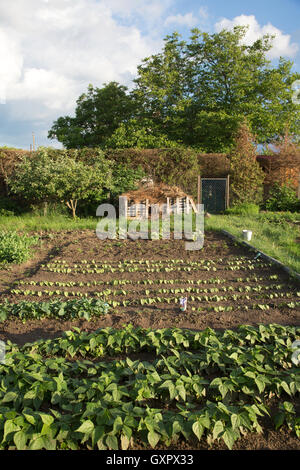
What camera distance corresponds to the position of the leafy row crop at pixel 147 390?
2.08 meters

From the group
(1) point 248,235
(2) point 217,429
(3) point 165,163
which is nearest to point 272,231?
(1) point 248,235

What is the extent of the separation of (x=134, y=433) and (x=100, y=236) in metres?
6.45

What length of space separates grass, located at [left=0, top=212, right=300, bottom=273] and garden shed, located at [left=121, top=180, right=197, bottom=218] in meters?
1.32

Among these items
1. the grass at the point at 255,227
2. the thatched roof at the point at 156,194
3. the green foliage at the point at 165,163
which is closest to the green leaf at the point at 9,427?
the grass at the point at 255,227

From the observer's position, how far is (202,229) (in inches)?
348

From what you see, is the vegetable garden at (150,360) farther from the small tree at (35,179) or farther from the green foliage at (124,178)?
the green foliage at (124,178)

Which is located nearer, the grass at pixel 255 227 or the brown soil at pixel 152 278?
the brown soil at pixel 152 278

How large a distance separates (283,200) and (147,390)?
1209 centimetres

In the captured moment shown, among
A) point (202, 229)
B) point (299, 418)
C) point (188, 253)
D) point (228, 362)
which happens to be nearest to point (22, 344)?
point (228, 362)

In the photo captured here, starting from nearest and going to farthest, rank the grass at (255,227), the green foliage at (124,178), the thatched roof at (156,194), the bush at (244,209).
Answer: the grass at (255,227)
the thatched roof at (156,194)
the green foliage at (124,178)
the bush at (244,209)

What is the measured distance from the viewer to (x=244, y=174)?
12.7m

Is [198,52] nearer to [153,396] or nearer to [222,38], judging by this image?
[222,38]

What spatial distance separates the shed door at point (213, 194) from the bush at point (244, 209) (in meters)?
0.63

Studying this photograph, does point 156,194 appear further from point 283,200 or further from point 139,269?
point 139,269
